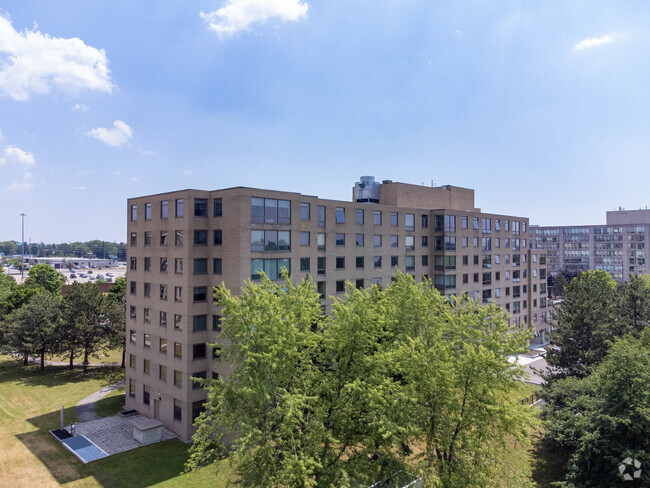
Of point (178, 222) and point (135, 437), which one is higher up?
point (178, 222)

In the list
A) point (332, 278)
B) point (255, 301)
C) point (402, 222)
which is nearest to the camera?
point (255, 301)

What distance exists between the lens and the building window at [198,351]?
117ft

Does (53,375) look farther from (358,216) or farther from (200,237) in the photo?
(358,216)

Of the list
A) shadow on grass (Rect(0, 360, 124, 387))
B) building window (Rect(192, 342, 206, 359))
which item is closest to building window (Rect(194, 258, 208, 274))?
building window (Rect(192, 342, 206, 359))

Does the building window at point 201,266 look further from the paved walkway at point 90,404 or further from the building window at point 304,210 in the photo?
the paved walkway at point 90,404

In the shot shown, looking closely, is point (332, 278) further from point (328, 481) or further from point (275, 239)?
point (328, 481)

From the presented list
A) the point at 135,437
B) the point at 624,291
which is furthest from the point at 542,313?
the point at 135,437

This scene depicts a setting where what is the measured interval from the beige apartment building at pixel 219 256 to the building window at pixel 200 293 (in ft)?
0.28

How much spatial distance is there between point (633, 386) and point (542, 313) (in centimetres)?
5313

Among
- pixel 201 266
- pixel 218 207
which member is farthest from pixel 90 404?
pixel 218 207

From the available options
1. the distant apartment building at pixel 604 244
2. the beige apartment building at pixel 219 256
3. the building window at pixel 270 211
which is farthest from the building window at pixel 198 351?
the distant apartment building at pixel 604 244

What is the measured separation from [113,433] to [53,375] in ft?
76.2

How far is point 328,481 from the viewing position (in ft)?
65.1

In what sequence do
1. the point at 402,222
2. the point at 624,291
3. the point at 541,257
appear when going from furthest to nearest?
the point at 541,257
the point at 624,291
the point at 402,222
